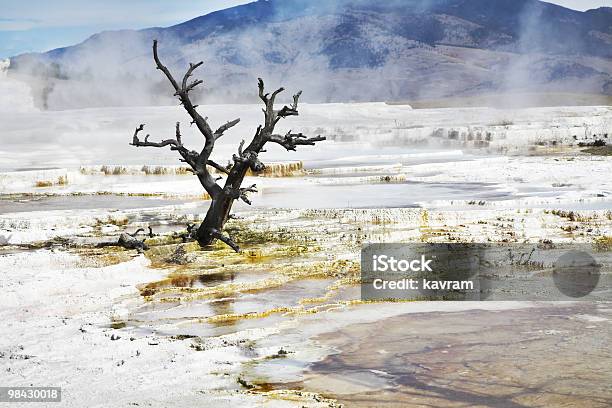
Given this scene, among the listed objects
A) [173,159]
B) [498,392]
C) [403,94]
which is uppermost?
[403,94]

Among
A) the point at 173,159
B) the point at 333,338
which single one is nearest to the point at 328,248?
the point at 333,338

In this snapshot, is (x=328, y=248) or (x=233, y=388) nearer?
(x=233, y=388)

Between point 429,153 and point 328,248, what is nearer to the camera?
point 328,248

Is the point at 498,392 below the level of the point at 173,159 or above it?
below

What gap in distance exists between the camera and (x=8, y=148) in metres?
38.7

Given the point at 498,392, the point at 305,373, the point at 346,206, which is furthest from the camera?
the point at 346,206

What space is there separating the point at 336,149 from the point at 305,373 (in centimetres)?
3378

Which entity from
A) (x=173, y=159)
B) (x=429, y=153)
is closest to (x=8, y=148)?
(x=173, y=159)

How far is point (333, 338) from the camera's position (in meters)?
8.72

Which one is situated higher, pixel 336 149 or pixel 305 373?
pixel 336 149

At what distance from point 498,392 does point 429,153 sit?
3075 cm

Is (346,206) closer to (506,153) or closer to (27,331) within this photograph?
(27,331)

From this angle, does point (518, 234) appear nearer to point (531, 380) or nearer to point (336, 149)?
point (531, 380)

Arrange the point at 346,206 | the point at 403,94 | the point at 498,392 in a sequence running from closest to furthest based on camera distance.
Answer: the point at 498,392, the point at 346,206, the point at 403,94
